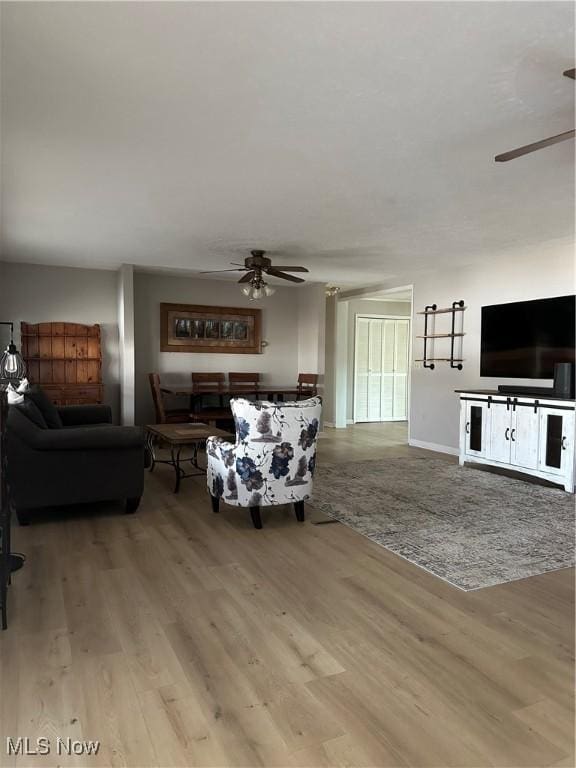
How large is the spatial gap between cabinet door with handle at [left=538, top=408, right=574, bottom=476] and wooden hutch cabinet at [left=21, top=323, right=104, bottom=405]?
5.69 m

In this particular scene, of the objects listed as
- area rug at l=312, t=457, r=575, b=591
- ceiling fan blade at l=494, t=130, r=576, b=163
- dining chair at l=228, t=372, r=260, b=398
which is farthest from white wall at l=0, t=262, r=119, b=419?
ceiling fan blade at l=494, t=130, r=576, b=163

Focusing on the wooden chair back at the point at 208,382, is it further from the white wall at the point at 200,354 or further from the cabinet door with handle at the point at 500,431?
the cabinet door with handle at the point at 500,431

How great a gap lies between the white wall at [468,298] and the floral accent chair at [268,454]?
3292 millimetres

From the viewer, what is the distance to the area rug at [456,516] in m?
3.06

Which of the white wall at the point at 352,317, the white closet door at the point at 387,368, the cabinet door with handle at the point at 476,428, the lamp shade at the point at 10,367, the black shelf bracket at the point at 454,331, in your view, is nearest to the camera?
the lamp shade at the point at 10,367

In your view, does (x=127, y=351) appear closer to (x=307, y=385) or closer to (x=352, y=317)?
(x=307, y=385)

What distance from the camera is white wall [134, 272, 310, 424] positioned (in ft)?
25.7

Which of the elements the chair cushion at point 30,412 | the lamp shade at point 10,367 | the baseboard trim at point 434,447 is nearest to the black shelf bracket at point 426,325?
the baseboard trim at point 434,447

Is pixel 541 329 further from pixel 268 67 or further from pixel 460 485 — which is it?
pixel 268 67

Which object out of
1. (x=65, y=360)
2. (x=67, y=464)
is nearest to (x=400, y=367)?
(x=65, y=360)

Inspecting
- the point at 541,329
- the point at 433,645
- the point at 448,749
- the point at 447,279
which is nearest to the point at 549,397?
the point at 541,329

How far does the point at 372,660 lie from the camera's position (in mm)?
2053

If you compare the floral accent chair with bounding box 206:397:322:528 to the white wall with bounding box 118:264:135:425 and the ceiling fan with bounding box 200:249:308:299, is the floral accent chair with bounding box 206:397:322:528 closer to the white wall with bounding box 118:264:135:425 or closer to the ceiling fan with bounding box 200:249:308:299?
the ceiling fan with bounding box 200:249:308:299

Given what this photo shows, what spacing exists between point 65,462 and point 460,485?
357 centimetres
